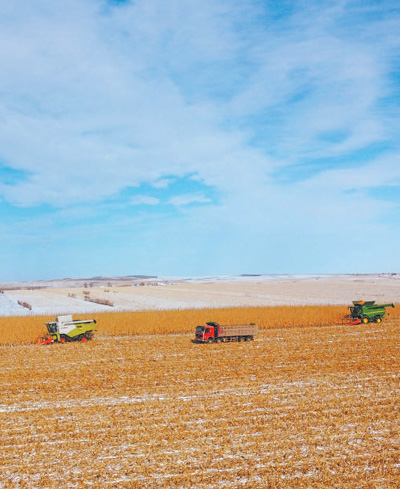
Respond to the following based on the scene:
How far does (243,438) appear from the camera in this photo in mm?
10133

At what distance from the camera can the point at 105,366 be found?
1823 cm

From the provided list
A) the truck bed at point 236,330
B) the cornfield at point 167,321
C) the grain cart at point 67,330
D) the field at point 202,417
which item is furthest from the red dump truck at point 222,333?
the grain cart at point 67,330

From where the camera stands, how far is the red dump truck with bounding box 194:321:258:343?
76.9 ft

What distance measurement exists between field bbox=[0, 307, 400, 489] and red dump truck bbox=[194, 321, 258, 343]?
4.86 ft

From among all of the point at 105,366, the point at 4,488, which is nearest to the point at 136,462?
the point at 4,488

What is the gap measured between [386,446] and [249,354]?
10813 mm

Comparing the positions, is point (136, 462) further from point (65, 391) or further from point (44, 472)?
point (65, 391)

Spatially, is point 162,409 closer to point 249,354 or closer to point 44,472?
point 44,472

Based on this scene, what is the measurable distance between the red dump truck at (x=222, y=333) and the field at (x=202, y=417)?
4.86 feet

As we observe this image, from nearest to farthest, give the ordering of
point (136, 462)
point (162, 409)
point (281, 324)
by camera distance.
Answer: point (136, 462) < point (162, 409) < point (281, 324)

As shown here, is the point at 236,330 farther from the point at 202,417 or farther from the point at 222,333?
the point at 202,417

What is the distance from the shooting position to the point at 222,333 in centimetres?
2373

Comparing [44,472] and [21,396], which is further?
[21,396]

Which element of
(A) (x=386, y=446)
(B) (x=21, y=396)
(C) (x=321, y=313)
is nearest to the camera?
(A) (x=386, y=446)
